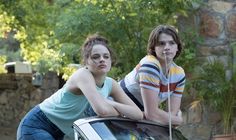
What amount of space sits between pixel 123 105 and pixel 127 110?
0.04 m

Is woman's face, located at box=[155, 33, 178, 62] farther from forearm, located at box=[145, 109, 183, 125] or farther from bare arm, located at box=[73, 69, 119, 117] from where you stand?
bare arm, located at box=[73, 69, 119, 117]

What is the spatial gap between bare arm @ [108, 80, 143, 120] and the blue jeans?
1.33ft

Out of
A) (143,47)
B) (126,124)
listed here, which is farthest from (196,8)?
(126,124)

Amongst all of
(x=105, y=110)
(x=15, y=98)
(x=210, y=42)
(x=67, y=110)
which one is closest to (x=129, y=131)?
(x=105, y=110)

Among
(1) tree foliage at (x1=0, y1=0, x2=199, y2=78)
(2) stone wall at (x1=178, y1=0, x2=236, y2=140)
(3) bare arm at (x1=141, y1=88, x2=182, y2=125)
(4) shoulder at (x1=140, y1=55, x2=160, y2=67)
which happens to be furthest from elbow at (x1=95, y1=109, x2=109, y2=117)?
(2) stone wall at (x1=178, y1=0, x2=236, y2=140)

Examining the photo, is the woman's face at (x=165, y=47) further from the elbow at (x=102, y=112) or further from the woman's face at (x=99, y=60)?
the elbow at (x=102, y=112)

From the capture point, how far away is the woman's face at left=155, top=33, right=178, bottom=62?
3.88m

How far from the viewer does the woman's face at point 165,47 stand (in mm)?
3875

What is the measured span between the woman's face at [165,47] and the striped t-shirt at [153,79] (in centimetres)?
6

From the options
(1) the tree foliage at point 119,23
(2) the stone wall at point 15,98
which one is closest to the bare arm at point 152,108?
(1) the tree foliage at point 119,23

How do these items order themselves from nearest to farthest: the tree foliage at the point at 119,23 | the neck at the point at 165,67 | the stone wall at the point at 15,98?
1. the neck at the point at 165,67
2. the tree foliage at the point at 119,23
3. the stone wall at the point at 15,98

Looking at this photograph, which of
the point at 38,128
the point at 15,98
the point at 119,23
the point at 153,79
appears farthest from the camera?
the point at 15,98

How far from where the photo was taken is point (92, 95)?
3314mm

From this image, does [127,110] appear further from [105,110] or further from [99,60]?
[99,60]
